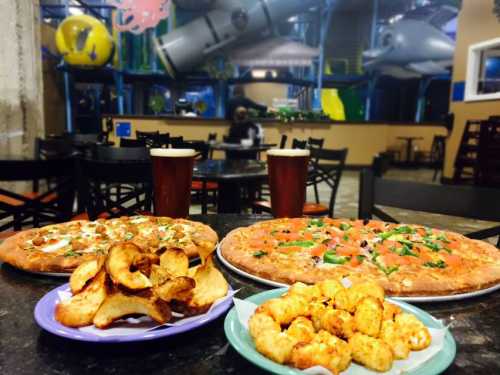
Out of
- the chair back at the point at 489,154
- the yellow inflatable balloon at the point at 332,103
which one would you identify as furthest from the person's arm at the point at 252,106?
the chair back at the point at 489,154

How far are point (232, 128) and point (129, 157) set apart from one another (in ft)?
10.9

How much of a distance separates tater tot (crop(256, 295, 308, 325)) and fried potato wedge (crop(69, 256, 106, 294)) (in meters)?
0.29

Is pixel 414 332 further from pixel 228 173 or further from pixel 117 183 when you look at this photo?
pixel 228 173

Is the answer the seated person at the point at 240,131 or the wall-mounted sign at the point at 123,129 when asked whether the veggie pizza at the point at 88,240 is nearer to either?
the wall-mounted sign at the point at 123,129

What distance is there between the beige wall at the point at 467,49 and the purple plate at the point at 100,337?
8776 millimetres

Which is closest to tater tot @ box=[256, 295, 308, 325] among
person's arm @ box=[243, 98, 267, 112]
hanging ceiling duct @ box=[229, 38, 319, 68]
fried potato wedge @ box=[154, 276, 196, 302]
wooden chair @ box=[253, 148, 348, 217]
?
fried potato wedge @ box=[154, 276, 196, 302]

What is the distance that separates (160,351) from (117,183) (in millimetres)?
1668

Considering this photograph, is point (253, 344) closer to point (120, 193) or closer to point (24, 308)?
point (24, 308)

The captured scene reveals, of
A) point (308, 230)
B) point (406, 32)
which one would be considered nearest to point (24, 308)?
point (308, 230)

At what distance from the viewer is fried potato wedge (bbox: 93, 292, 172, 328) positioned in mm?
630

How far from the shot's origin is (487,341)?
0.69 meters

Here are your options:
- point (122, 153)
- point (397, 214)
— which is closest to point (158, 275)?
point (122, 153)

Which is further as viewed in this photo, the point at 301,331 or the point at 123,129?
the point at 123,129

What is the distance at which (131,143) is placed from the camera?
2352 millimetres
